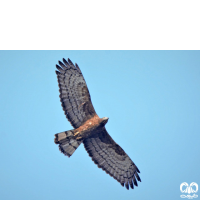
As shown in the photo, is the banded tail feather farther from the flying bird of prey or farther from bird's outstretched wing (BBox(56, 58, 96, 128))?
bird's outstretched wing (BBox(56, 58, 96, 128))

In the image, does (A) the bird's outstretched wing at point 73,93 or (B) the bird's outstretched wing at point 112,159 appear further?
(B) the bird's outstretched wing at point 112,159

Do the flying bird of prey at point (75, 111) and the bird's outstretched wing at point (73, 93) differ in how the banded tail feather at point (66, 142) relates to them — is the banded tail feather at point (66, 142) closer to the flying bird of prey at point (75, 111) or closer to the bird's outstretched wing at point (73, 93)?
the flying bird of prey at point (75, 111)

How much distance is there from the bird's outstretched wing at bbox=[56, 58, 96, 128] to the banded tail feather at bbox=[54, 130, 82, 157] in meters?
0.44

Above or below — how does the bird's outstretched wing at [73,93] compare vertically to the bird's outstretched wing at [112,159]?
above

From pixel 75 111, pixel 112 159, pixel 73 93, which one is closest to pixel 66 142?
pixel 75 111

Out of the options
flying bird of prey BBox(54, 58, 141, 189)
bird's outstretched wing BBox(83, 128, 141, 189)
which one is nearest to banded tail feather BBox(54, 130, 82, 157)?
flying bird of prey BBox(54, 58, 141, 189)

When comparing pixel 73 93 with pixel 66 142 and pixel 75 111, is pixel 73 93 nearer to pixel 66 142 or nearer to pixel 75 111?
pixel 75 111

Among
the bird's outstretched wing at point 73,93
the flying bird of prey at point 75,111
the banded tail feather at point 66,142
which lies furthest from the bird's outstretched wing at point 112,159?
the bird's outstretched wing at point 73,93

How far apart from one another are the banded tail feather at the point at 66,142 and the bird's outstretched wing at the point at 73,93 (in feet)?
1.45

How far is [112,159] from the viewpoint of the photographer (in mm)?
10203

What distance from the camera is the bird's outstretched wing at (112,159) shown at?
10.0m

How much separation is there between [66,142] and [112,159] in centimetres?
229

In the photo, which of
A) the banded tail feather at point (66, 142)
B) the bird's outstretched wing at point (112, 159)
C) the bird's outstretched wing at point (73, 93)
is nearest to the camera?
the banded tail feather at point (66, 142)
